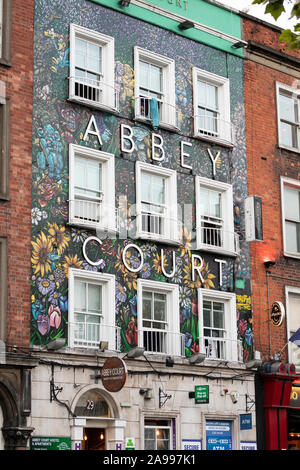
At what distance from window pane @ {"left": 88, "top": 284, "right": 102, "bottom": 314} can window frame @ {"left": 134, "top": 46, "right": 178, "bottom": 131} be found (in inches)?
196

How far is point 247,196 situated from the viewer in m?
24.2

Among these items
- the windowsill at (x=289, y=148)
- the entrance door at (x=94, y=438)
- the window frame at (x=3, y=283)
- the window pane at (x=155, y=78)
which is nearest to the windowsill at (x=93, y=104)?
the window pane at (x=155, y=78)

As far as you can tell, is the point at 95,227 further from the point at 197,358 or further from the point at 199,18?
the point at 199,18

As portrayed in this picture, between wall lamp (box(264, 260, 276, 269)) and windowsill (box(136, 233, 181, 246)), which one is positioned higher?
windowsill (box(136, 233, 181, 246))

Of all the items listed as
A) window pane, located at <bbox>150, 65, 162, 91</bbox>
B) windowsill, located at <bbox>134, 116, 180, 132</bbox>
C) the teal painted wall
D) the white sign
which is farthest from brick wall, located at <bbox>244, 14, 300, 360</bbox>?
the white sign

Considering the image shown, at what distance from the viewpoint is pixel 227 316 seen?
2297 centimetres

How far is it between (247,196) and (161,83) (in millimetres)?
4339

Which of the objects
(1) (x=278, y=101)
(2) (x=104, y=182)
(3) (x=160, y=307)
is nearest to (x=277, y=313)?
(3) (x=160, y=307)

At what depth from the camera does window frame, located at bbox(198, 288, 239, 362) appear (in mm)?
22062

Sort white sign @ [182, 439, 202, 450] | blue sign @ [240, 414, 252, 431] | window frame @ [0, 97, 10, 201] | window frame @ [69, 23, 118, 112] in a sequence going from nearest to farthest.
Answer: window frame @ [0, 97, 10, 201]
window frame @ [69, 23, 118, 112]
white sign @ [182, 439, 202, 450]
blue sign @ [240, 414, 252, 431]

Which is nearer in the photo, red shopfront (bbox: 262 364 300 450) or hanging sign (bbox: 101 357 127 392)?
hanging sign (bbox: 101 357 127 392)

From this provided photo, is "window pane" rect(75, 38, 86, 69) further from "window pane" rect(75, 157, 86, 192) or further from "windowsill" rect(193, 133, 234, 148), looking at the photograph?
"windowsill" rect(193, 133, 234, 148)

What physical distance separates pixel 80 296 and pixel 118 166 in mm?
3780
